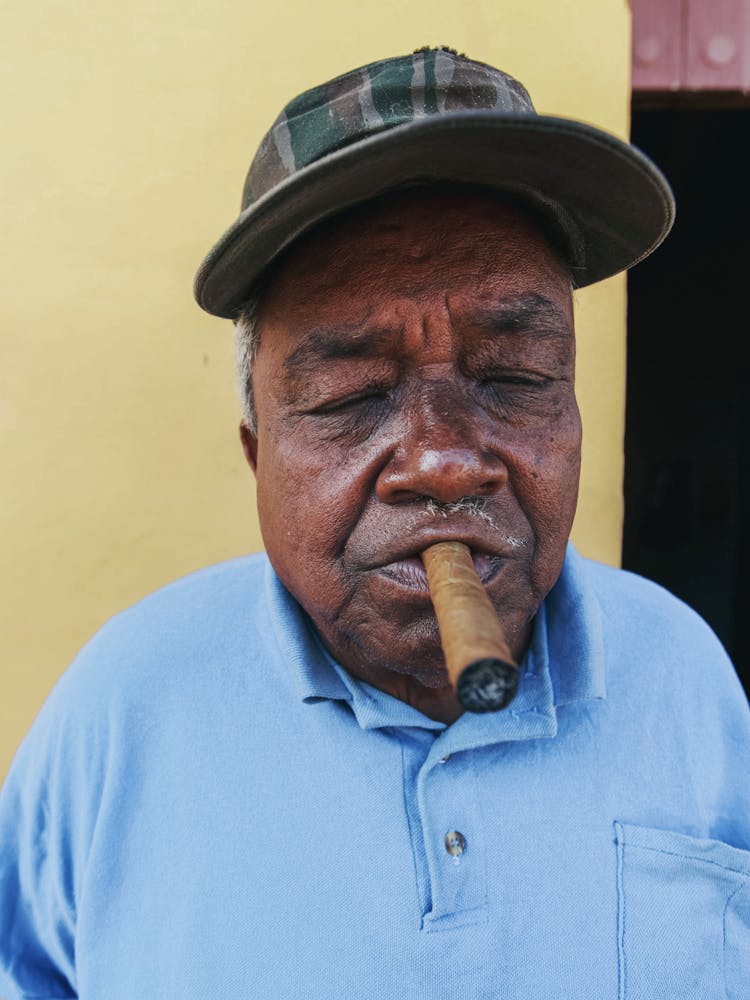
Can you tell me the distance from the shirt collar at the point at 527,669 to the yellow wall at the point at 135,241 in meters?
0.57

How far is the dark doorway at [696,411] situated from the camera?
3.49 metres

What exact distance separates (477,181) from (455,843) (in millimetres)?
805

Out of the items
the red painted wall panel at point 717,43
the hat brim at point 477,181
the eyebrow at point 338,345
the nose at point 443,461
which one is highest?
the red painted wall panel at point 717,43

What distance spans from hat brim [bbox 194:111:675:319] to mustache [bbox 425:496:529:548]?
1.18 feet

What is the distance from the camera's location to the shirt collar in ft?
3.52

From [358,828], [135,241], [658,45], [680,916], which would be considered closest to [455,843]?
[358,828]

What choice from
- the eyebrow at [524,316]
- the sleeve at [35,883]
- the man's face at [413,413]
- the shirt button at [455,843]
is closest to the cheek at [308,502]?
the man's face at [413,413]

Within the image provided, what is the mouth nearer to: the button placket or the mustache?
the mustache

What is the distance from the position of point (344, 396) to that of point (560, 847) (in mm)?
653

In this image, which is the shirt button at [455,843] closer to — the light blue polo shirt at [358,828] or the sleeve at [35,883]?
the light blue polo shirt at [358,828]

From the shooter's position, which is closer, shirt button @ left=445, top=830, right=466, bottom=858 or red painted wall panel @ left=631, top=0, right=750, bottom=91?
shirt button @ left=445, top=830, right=466, bottom=858

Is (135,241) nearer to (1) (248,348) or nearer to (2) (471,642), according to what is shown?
(1) (248,348)

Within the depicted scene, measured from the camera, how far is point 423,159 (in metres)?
0.88

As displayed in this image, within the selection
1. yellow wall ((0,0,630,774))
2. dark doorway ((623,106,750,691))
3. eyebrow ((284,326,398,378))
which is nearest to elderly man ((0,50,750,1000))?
eyebrow ((284,326,398,378))
